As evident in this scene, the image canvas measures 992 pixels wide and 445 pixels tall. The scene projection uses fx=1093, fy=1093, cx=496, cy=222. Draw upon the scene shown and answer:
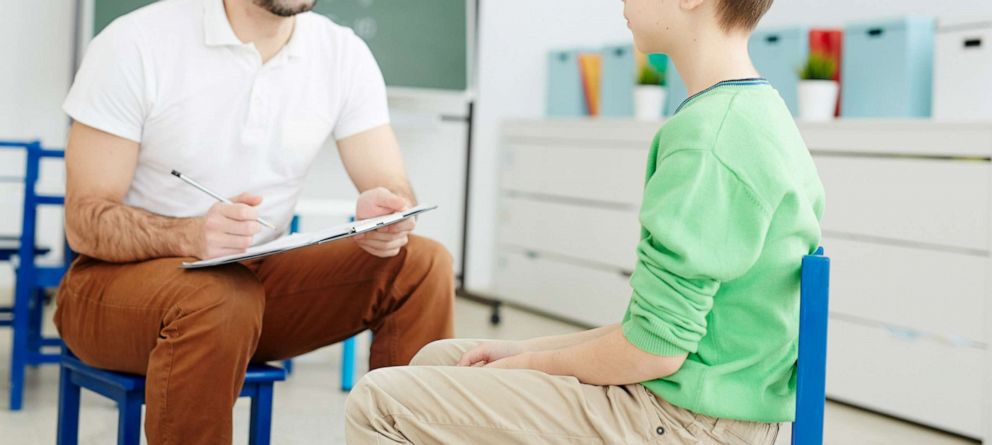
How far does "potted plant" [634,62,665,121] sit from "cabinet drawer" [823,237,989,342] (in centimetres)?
102

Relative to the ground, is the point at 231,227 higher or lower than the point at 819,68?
lower

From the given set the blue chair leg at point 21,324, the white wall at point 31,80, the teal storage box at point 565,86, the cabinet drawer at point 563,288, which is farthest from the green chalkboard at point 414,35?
the blue chair leg at point 21,324

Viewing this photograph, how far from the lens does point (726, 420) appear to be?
3.60 feet

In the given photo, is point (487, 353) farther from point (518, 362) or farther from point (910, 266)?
point (910, 266)

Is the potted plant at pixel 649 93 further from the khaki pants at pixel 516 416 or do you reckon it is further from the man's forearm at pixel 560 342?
the khaki pants at pixel 516 416

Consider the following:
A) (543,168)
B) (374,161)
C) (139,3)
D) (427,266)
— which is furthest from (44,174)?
(427,266)

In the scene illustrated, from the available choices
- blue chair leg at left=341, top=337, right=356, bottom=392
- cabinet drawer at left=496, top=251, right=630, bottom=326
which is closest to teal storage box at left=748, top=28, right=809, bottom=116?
cabinet drawer at left=496, top=251, right=630, bottom=326

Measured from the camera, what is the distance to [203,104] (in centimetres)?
175

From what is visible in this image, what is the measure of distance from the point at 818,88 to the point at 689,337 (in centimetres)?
216

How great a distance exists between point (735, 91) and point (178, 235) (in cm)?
88

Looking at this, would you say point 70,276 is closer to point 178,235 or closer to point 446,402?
point 178,235

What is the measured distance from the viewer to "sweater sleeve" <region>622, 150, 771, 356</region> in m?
1.02

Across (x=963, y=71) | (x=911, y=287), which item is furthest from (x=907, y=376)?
(x=963, y=71)

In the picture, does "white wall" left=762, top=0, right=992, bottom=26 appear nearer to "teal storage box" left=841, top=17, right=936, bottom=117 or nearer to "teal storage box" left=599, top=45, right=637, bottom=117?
"teal storage box" left=841, top=17, right=936, bottom=117
